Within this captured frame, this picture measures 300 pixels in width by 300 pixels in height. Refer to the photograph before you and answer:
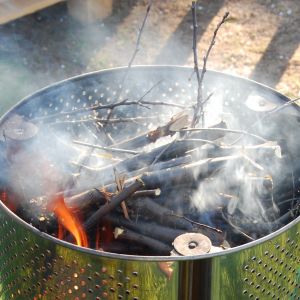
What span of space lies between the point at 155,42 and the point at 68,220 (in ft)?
10.2

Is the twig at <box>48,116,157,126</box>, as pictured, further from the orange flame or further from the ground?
the ground

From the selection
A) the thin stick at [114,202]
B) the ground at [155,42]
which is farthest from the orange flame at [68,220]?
the ground at [155,42]

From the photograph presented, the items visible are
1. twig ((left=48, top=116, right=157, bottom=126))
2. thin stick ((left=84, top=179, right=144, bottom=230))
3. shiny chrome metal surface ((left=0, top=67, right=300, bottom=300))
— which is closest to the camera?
shiny chrome metal surface ((left=0, top=67, right=300, bottom=300))

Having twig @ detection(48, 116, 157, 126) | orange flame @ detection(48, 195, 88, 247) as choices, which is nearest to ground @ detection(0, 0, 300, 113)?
twig @ detection(48, 116, 157, 126)

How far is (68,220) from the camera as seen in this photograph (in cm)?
191

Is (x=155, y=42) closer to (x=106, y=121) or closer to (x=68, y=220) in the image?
(x=106, y=121)

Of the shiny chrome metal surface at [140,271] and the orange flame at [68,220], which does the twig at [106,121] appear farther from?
the shiny chrome metal surface at [140,271]

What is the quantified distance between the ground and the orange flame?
2215 millimetres

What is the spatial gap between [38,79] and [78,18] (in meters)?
0.91

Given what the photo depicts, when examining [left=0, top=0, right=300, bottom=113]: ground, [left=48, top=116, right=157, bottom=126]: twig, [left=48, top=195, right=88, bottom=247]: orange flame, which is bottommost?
[left=48, top=195, right=88, bottom=247]: orange flame

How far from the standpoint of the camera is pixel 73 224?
1.90 meters

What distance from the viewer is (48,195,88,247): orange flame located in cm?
188

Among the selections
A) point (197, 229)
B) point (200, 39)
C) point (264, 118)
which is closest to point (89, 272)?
point (197, 229)

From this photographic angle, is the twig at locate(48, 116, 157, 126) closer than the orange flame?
No
